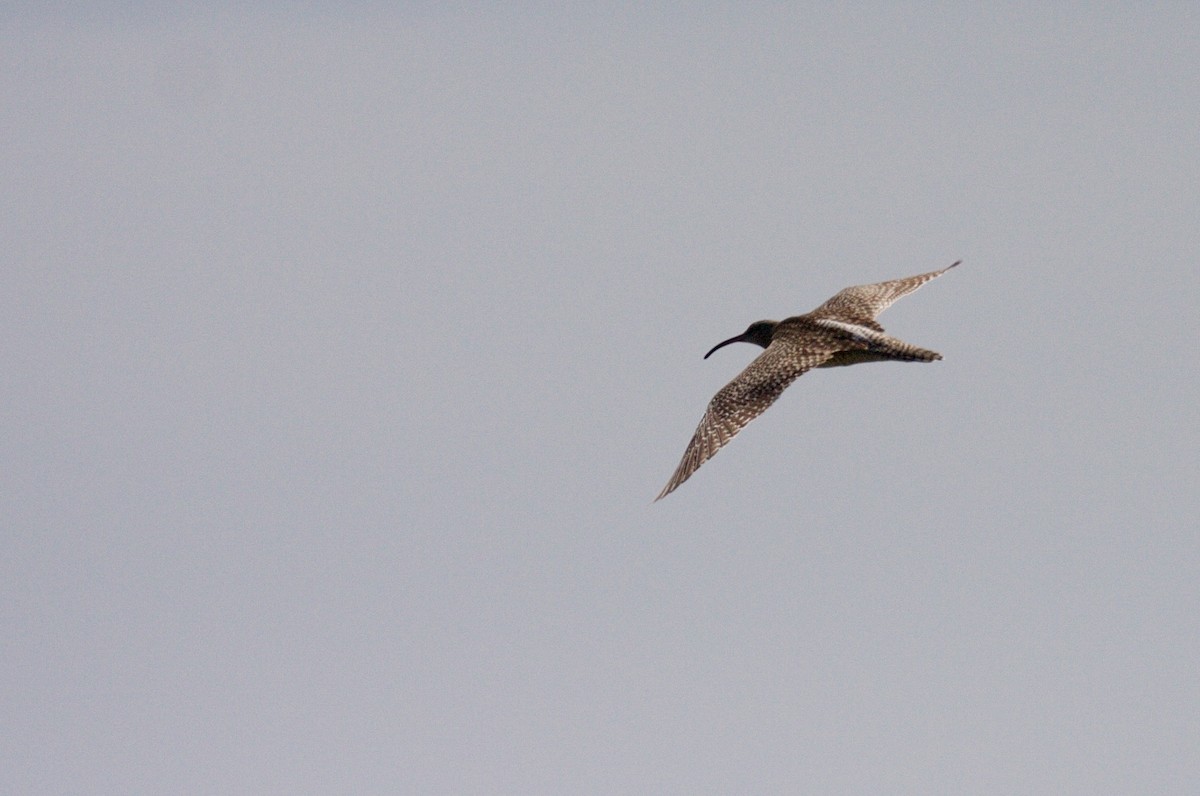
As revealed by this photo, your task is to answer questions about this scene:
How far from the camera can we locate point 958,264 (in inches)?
1752

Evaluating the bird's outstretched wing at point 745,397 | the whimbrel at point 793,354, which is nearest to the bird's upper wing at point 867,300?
the whimbrel at point 793,354

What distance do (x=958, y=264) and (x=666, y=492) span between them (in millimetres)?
13676

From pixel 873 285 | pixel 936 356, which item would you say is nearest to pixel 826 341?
pixel 936 356

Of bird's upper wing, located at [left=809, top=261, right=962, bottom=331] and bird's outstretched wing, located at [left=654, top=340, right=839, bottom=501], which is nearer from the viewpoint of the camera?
bird's outstretched wing, located at [left=654, top=340, right=839, bottom=501]

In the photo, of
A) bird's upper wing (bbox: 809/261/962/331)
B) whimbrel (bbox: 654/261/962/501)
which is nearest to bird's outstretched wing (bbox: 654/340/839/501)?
whimbrel (bbox: 654/261/962/501)

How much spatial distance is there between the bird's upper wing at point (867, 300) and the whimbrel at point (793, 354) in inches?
0.8

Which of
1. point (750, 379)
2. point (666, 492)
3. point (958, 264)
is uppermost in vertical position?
point (958, 264)

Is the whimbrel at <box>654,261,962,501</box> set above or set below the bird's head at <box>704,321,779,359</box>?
below

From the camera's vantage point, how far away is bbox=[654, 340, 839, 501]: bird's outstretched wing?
1380 inches

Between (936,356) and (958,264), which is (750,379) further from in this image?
(958,264)

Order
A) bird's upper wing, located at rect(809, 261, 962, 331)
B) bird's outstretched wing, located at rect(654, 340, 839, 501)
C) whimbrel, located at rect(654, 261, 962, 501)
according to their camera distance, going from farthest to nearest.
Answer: bird's upper wing, located at rect(809, 261, 962, 331) → whimbrel, located at rect(654, 261, 962, 501) → bird's outstretched wing, located at rect(654, 340, 839, 501)

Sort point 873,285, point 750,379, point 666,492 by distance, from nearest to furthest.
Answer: point 666,492
point 750,379
point 873,285

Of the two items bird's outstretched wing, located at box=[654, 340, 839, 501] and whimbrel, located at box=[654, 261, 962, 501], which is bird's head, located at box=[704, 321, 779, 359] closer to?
whimbrel, located at box=[654, 261, 962, 501]

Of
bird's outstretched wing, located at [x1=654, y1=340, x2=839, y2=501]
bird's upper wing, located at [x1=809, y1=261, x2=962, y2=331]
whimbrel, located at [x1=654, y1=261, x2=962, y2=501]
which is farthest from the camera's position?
bird's upper wing, located at [x1=809, y1=261, x2=962, y2=331]
